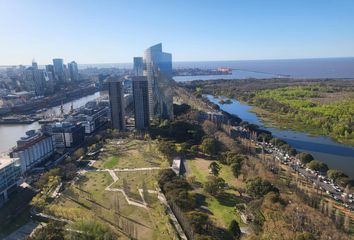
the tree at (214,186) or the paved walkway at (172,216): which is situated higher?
the tree at (214,186)

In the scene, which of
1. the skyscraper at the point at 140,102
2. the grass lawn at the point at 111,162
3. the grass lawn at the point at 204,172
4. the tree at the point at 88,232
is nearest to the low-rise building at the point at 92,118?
the skyscraper at the point at 140,102

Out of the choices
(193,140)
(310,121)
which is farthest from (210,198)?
(310,121)

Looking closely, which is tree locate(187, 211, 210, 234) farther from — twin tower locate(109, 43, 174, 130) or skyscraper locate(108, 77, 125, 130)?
skyscraper locate(108, 77, 125, 130)

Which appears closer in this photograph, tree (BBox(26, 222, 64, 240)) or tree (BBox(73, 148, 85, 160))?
tree (BBox(26, 222, 64, 240))

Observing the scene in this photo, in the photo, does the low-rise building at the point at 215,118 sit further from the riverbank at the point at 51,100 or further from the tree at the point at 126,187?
the riverbank at the point at 51,100

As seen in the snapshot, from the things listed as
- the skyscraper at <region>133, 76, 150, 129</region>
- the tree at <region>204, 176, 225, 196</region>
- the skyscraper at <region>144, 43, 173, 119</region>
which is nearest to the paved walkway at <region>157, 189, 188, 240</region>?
the tree at <region>204, 176, 225, 196</region>
